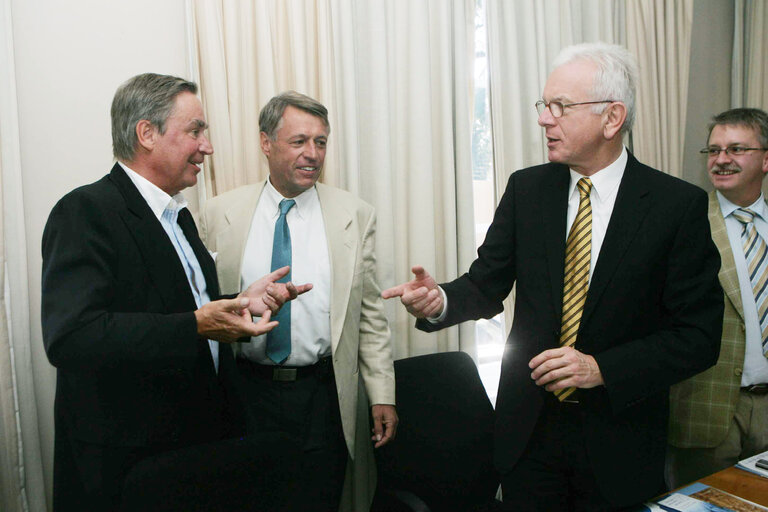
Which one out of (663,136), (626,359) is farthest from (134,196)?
(663,136)

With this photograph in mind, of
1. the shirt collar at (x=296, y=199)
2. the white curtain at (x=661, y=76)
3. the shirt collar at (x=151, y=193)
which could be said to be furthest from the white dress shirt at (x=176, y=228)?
the white curtain at (x=661, y=76)

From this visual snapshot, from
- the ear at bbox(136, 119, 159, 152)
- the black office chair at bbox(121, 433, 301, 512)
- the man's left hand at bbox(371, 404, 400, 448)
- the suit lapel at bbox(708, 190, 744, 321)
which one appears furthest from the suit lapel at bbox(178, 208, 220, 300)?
the suit lapel at bbox(708, 190, 744, 321)

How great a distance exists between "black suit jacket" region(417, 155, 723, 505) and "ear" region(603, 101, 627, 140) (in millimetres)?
Answer: 133

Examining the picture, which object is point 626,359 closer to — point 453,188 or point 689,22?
point 453,188

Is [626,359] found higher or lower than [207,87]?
lower

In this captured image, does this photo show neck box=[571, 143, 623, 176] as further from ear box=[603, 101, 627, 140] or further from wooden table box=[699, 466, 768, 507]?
wooden table box=[699, 466, 768, 507]

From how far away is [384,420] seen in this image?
2070 millimetres

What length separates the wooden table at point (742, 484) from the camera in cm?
138

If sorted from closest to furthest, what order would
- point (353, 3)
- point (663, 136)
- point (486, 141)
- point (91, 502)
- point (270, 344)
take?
point (91, 502) → point (270, 344) → point (353, 3) → point (486, 141) → point (663, 136)

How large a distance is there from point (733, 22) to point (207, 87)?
3.38 metres

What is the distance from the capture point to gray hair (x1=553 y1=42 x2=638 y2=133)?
65.0 inches

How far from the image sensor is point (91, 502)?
1407 millimetres

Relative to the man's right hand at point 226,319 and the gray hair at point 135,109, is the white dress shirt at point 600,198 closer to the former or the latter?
the man's right hand at point 226,319

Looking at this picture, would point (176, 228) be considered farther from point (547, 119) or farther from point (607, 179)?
point (607, 179)
